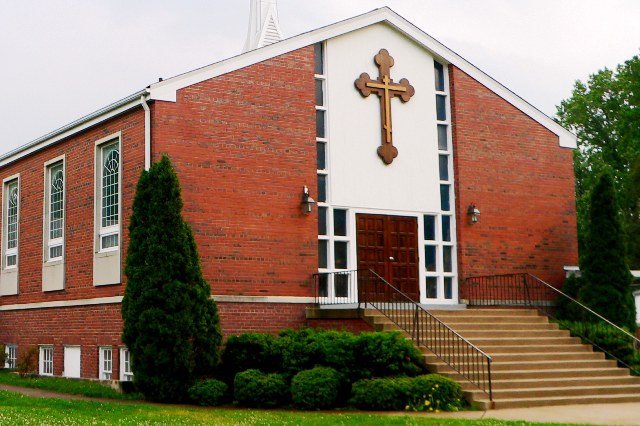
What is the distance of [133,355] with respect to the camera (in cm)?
1664

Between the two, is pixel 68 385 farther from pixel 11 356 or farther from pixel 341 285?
pixel 11 356

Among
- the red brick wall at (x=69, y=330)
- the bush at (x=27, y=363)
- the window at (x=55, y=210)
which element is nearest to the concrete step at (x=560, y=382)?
the red brick wall at (x=69, y=330)

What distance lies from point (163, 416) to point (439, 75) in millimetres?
11901

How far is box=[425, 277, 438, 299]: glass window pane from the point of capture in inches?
837

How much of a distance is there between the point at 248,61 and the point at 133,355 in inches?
263

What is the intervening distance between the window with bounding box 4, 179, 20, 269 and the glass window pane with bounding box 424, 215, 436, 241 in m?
10.8

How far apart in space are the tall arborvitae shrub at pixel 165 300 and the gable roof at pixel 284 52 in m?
2.07

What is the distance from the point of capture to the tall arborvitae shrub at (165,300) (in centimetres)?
1633

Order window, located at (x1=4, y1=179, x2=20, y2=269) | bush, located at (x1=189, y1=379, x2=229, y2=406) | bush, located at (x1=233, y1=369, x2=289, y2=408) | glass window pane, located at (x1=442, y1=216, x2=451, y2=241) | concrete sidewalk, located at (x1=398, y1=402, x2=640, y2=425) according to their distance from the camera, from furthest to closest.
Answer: window, located at (x1=4, y1=179, x2=20, y2=269) < glass window pane, located at (x1=442, y1=216, x2=451, y2=241) < bush, located at (x1=189, y1=379, x2=229, y2=406) < bush, located at (x1=233, y1=369, x2=289, y2=408) < concrete sidewalk, located at (x1=398, y1=402, x2=640, y2=425)

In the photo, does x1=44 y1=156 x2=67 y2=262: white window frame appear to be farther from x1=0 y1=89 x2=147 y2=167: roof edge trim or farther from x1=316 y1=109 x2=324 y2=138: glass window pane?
x1=316 y1=109 x2=324 y2=138: glass window pane

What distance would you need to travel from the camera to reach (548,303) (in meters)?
22.0

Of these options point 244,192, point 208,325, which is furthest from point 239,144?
point 208,325

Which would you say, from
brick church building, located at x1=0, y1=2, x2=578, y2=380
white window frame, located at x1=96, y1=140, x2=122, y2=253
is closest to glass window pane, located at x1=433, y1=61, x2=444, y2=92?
brick church building, located at x1=0, y1=2, x2=578, y2=380

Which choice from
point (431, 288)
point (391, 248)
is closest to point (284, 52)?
point (391, 248)
